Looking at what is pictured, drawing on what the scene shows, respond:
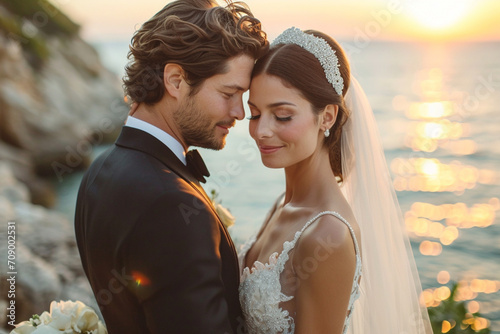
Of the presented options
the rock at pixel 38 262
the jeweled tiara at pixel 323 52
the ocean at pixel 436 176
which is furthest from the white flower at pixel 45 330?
the ocean at pixel 436 176

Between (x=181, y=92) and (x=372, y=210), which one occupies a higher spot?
(x=372, y=210)

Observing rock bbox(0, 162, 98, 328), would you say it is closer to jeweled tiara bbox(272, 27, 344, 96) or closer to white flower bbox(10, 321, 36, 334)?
white flower bbox(10, 321, 36, 334)

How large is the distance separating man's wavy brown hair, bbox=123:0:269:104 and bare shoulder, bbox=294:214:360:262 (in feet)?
2.98

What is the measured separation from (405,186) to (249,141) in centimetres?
571

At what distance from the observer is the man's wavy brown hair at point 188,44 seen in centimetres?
241

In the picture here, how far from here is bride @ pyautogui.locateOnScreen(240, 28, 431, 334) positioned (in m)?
2.51

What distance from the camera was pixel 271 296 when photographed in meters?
2.63

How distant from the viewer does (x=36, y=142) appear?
32.2 ft

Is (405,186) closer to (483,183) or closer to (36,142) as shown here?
(483,183)

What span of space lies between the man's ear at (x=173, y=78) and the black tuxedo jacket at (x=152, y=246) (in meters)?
0.31

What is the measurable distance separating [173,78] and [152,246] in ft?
2.86

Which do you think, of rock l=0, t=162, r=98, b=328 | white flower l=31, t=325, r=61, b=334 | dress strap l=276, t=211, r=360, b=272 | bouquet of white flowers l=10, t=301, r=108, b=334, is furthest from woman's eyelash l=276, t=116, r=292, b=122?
rock l=0, t=162, r=98, b=328

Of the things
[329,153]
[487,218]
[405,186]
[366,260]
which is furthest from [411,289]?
[405,186]

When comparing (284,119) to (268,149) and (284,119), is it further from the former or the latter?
(268,149)
